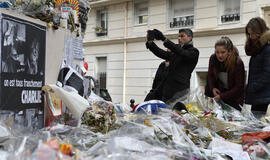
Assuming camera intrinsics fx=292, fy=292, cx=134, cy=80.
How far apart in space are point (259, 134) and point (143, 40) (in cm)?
882

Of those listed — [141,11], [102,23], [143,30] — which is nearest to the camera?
[143,30]

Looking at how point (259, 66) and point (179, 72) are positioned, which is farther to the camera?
point (179, 72)

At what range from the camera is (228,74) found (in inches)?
109

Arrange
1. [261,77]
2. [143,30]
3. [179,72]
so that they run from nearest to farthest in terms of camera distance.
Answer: [261,77] → [179,72] → [143,30]

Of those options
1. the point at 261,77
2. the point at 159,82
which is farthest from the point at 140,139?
the point at 159,82

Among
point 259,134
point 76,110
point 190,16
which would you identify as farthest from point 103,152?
point 190,16

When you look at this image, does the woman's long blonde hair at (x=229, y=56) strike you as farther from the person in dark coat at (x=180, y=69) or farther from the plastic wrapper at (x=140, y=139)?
the plastic wrapper at (x=140, y=139)

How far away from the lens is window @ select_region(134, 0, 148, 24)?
1026cm

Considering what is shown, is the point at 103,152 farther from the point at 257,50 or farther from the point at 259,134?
the point at 257,50

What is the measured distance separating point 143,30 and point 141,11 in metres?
0.74

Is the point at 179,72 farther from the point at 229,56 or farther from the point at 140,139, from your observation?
the point at 140,139

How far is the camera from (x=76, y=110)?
1.54m

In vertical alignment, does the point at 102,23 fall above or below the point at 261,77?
above

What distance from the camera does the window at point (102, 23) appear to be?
439 inches
